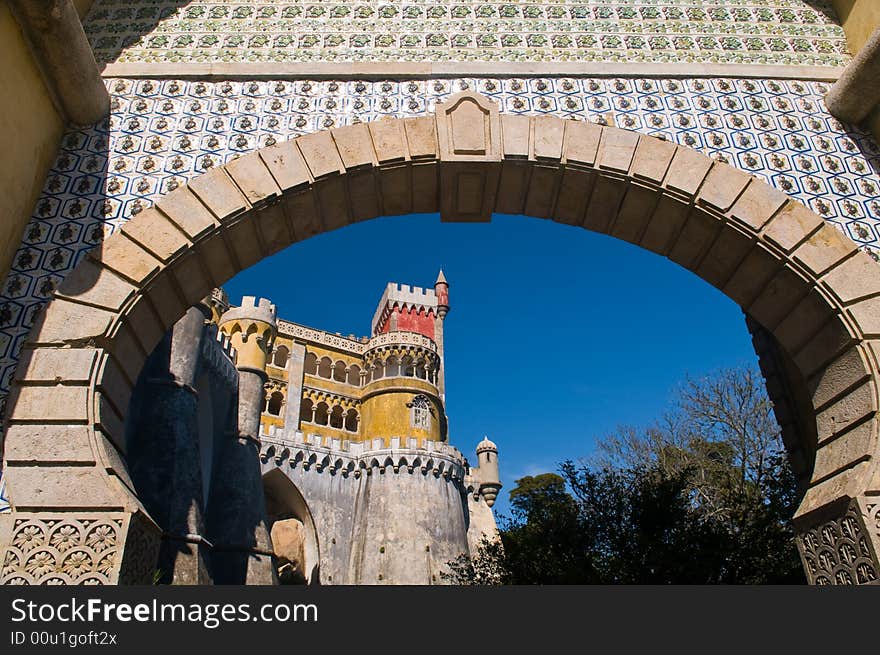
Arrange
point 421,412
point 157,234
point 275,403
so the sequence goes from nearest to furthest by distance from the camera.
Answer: point 157,234 < point 421,412 < point 275,403

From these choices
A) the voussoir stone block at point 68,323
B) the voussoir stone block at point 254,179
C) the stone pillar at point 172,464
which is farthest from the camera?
the stone pillar at point 172,464

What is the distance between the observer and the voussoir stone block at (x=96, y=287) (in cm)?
437

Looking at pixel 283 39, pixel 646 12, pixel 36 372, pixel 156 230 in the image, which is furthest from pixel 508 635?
pixel 646 12

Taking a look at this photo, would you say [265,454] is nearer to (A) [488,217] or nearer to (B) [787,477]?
(B) [787,477]

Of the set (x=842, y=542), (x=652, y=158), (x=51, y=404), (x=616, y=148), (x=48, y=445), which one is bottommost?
(x=842, y=542)

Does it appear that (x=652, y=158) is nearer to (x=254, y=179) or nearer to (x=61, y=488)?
(x=254, y=179)

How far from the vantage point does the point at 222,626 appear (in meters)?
2.88

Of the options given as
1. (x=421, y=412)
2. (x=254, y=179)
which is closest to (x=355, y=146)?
(x=254, y=179)

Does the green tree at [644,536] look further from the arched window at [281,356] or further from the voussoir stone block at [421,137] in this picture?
the arched window at [281,356]

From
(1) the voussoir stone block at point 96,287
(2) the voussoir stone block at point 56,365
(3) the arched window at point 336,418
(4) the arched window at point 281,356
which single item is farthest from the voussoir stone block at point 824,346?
(4) the arched window at point 281,356

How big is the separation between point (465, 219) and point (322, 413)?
36.8 m

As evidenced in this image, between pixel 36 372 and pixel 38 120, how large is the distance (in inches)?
82.2

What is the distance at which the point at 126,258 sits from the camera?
4559mm

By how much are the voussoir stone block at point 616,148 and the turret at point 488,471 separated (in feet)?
A: 121
